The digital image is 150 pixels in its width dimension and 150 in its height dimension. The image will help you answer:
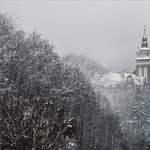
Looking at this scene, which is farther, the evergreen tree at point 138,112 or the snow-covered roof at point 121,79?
the snow-covered roof at point 121,79

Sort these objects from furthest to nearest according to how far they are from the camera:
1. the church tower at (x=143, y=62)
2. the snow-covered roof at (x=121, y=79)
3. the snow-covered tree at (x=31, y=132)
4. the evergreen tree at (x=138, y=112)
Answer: the church tower at (x=143, y=62) → the snow-covered roof at (x=121, y=79) → the evergreen tree at (x=138, y=112) → the snow-covered tree at (x=31, y=132)

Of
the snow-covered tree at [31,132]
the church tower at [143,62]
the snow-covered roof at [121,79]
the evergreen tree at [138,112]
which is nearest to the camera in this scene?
the snow-covered tree at [31,132]

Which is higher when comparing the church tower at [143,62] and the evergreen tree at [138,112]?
the church tower at [143,62]

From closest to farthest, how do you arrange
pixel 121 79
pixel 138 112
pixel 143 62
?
pixel 138 112 < pixel 121 79 < pixel 143 62

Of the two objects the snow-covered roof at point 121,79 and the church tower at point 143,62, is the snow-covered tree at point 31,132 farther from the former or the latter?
the church tower at point 143,62

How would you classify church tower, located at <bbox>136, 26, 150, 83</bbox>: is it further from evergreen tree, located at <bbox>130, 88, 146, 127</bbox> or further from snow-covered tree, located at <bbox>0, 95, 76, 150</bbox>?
snow-covered tree, located at <bbox>0, 95, 76, 150</bbox>

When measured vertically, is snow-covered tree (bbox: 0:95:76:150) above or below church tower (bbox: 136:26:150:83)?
below

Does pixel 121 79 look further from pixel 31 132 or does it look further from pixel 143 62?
pixel 31 132

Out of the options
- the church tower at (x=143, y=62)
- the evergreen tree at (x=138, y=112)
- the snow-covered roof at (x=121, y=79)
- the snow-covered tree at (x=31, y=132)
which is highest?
the church tower at (x=143, y=62)

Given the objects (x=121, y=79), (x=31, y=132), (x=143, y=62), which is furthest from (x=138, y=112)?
(x=143, y=62)

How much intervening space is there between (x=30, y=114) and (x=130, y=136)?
56.7 meters

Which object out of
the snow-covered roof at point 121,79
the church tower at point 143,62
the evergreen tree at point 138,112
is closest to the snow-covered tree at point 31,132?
the evergreen tree at point 138,112

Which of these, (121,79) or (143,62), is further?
(143,62)

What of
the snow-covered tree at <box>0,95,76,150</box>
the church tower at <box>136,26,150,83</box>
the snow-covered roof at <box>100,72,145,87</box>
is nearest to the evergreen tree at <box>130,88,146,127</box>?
the snow-covered roof at <box>100,72,145,87</box>
